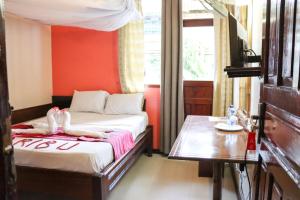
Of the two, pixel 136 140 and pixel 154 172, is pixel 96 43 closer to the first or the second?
pixel 136 140

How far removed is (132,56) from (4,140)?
3624mm

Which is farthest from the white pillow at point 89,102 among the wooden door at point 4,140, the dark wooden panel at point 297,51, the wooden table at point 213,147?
the dark wooden panel at point 297,51

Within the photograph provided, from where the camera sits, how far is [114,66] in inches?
170

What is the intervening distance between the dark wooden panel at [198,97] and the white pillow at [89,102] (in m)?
1.31

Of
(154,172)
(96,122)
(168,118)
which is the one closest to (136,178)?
(154,172)

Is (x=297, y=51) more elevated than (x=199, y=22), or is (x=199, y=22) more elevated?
(x=199, y=22)

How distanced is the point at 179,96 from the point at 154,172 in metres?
1.19

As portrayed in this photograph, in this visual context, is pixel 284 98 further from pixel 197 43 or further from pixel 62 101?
pixel 62 101

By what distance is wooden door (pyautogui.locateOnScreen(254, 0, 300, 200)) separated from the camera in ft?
2.11

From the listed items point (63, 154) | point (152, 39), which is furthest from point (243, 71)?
point (152, 39)

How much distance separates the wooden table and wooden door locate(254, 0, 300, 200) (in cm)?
43

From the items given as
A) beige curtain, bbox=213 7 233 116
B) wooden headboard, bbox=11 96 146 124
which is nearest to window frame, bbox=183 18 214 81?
beige curtain, bbox=213 7 233 116

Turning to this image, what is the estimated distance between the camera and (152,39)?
4.19m

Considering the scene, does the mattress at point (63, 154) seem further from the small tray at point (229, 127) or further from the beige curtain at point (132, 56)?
the beige curtain at point (132, 56)
